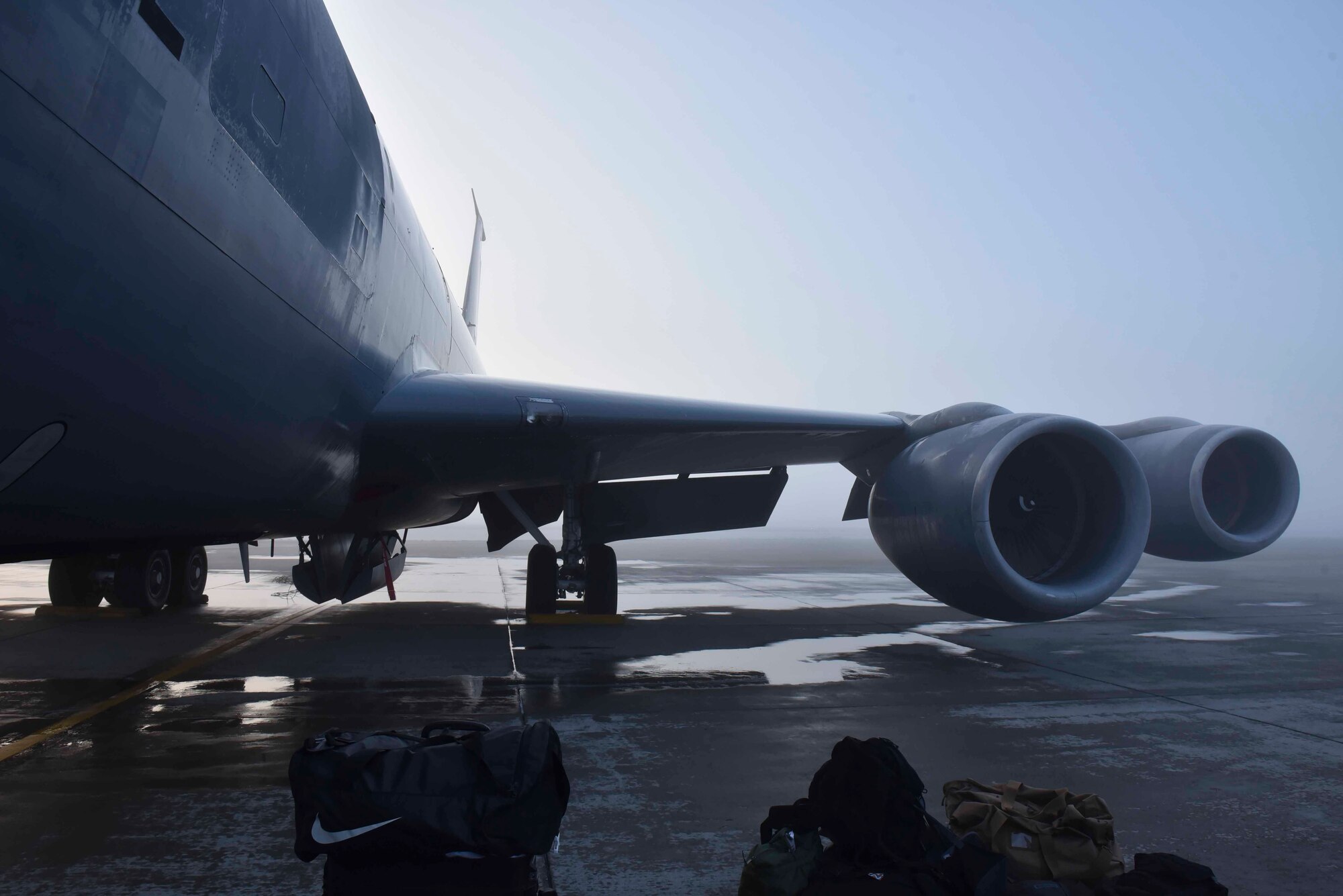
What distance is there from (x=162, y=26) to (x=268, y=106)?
0.89 m

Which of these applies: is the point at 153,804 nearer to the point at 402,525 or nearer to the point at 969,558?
the point at 969,558

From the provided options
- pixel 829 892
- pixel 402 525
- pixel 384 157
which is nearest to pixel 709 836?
pixel 829 892

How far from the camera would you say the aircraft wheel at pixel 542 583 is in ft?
30.7

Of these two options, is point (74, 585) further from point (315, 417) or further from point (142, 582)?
point (315, 417)

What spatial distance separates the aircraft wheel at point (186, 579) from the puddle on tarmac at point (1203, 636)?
413 inches

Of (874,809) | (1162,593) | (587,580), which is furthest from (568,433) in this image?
(1162,593)

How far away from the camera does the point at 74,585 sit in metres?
9.83

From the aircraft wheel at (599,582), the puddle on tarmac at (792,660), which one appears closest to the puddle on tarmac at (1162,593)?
the puddle on tarmac at (792,660)

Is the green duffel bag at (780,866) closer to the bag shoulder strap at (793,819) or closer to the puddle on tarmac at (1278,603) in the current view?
the bag shoulder strap at (793,819)

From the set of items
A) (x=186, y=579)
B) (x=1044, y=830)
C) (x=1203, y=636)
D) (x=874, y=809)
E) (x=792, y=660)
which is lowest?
(x=1203, y=636)

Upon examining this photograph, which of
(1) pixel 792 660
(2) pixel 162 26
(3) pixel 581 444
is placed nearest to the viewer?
(2) pixel 162 26

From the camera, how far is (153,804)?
310 cm

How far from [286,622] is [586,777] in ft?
21.7

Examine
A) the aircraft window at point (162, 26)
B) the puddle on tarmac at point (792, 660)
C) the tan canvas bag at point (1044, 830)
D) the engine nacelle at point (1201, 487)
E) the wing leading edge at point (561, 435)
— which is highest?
the aircraft window at point (162, 26)
